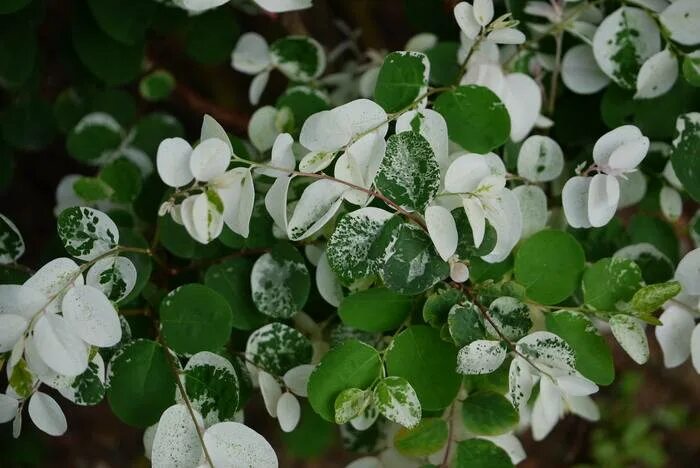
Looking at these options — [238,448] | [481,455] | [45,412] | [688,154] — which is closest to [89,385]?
[45,412]

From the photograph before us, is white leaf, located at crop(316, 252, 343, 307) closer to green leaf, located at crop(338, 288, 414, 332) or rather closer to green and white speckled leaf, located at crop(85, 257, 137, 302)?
green leaf, located at crop(338, 288, 414, 332)

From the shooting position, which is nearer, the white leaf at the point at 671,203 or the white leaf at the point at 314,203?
the white leaf at the point at 314,203

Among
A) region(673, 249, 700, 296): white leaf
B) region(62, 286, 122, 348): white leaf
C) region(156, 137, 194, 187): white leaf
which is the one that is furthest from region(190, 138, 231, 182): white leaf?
region(673, 249, 700, 296): white leaf

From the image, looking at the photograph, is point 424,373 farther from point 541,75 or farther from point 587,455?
point 587,455

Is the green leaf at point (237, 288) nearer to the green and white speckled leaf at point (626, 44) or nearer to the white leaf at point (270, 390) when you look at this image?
the white leaf at point (270, 390)

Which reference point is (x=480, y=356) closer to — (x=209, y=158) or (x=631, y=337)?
(x=631, y=337)

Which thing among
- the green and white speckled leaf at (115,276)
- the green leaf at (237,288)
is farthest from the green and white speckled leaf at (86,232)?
the green leaf at (237,288)
